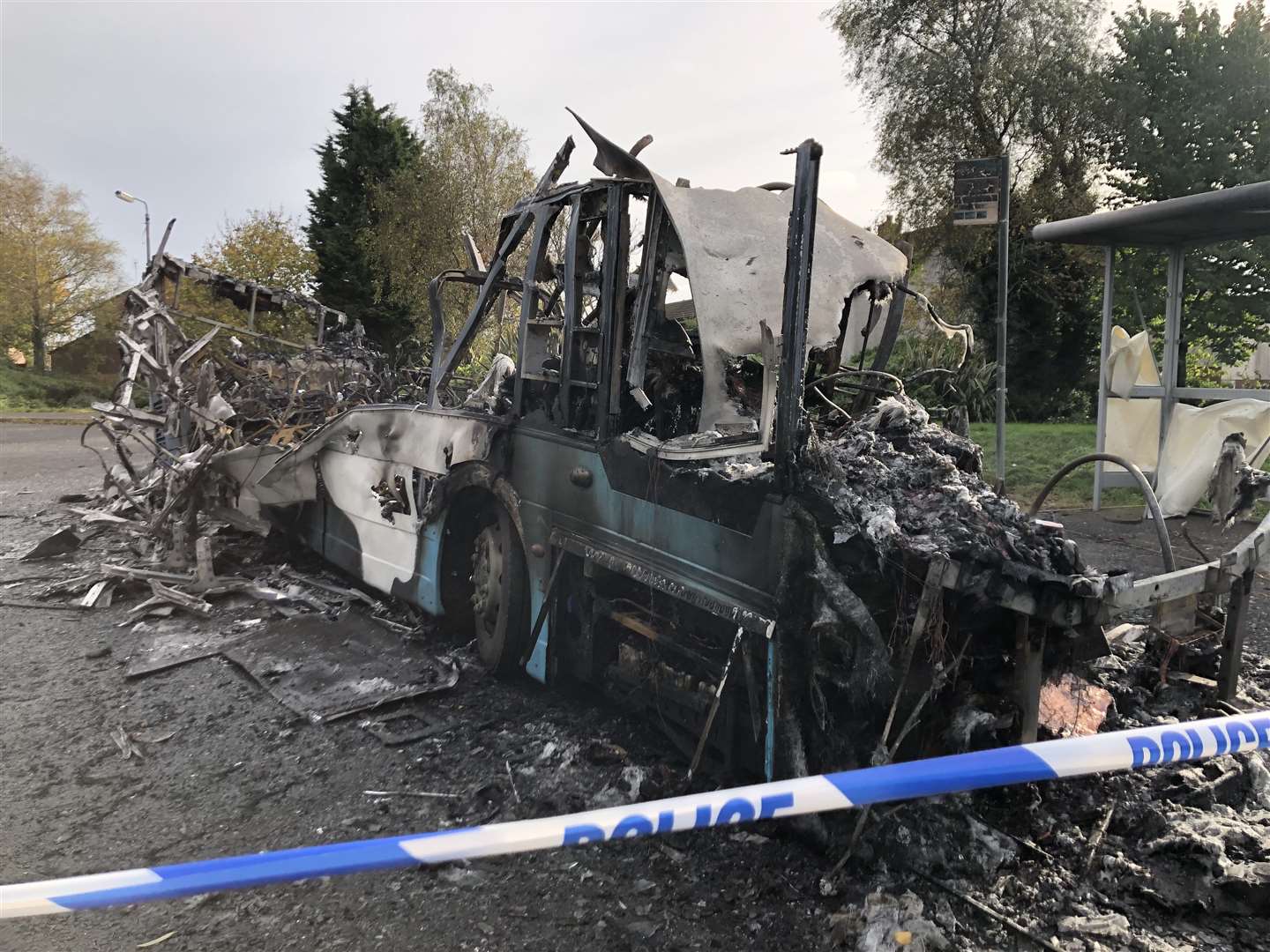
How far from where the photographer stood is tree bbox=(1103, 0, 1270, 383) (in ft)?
43.4

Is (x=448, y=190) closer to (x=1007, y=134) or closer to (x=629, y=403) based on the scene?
(x=1007, y=134)

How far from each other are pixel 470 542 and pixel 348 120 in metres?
29.9

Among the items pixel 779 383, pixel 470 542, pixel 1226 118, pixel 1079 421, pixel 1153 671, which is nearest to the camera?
pixel 779 383

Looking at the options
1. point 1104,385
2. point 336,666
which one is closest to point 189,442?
point 336,666

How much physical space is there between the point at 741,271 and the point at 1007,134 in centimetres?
2303

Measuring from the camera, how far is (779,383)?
2713 millimetres

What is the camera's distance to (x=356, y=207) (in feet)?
94.9

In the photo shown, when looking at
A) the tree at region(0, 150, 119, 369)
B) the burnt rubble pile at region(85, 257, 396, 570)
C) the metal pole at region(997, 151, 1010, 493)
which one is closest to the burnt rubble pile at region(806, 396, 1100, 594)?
the metal pole at region(997, 151, 1010, 493)

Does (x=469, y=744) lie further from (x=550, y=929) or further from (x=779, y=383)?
(x=779, y=383)

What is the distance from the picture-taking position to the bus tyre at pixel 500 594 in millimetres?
4137

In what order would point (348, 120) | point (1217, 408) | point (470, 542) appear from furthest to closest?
point (348, 120), point (1217, 408), point (470, 542)

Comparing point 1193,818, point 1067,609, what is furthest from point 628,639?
point 1193,818

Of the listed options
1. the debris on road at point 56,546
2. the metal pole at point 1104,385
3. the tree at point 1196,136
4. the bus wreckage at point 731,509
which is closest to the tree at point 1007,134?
the tree at point 1196,136

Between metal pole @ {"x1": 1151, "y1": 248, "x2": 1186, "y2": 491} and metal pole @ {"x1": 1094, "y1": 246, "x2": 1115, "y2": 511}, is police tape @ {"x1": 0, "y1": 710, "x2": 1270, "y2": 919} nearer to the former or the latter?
metal pole @ {"x1": 1151, "y1": 248, "x2": 1186, "y2": 491}
